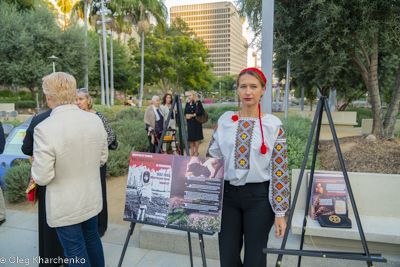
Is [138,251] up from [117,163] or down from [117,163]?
down

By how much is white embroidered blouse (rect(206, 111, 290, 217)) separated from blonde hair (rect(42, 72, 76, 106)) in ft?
4.17

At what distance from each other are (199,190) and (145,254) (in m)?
1.72

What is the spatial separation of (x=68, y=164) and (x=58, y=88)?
0.59 m

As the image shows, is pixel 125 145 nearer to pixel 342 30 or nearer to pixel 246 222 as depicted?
pixel 342 30

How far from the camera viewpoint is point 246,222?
2.13 metres

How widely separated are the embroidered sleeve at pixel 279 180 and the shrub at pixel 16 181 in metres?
4.68

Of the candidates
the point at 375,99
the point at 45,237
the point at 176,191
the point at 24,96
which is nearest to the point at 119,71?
the point at 24,96

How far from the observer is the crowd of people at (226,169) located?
82.1 inches

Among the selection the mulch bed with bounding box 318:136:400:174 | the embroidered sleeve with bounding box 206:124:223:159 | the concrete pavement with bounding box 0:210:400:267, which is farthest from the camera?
the mulch bed with bounding box 318:136:400:174

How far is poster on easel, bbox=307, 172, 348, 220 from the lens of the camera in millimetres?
3209

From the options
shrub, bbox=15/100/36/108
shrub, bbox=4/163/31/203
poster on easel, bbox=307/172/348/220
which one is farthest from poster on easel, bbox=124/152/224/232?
shrub, bbox=15/100/36/108

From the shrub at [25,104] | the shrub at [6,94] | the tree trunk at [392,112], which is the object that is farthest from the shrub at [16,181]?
the shrub at [6,94]

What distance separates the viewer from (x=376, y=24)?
18.6ft

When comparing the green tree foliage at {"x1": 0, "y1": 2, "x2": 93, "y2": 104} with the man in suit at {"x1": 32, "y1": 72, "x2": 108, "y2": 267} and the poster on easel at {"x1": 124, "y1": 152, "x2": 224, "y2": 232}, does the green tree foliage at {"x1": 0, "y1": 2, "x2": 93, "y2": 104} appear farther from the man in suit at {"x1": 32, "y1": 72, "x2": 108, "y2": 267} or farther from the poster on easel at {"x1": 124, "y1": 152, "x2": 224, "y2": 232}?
the poster on easel at {"x1": 124, "y1": 152, "x2": 224, "y2": 232}
